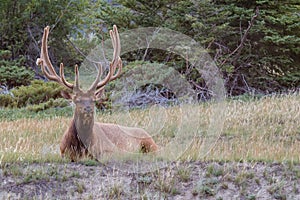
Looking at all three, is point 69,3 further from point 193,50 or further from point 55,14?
point 193,50

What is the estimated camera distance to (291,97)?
14.1 meters

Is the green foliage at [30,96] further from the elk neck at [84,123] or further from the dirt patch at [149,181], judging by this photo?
the dirt patch at [149,181]

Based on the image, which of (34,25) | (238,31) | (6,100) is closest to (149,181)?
(6,100)

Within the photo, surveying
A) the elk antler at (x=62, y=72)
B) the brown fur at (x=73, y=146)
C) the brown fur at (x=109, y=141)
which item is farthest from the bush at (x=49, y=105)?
the brown fur at (x=73, y=146)

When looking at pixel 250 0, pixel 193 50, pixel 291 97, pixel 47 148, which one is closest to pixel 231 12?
pixel 250 0

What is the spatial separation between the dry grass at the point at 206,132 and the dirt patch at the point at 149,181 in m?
0.46

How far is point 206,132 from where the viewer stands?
10.6 m

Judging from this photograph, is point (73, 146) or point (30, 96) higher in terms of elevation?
point (73, 146)

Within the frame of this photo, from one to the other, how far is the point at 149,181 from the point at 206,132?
13.6 feet

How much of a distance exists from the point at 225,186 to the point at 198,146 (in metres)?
2.13

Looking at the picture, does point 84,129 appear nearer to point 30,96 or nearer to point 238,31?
point 30,96

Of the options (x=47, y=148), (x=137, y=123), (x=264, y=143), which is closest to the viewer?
(x=47, y=148)

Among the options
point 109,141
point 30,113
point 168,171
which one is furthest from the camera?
point 30,113

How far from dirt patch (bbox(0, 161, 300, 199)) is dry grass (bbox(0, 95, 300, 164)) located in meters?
0.46
